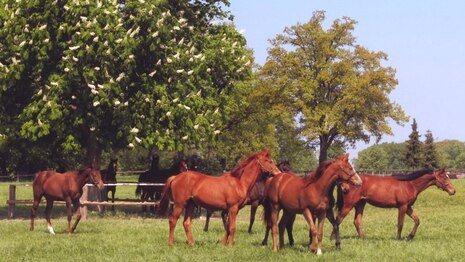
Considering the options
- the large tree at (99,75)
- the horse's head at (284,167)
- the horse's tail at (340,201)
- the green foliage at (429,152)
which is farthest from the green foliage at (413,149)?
the horse's tail at (340,201)

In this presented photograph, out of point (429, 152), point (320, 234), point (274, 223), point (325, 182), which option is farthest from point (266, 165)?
point (429, 152)

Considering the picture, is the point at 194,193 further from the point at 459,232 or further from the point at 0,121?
the point at 0,121

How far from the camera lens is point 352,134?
65.6 metres

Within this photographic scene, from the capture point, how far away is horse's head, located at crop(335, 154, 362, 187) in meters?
16.7

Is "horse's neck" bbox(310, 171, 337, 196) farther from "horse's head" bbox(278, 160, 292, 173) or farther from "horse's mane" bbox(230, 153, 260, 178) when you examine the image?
"horse's head" bbox(278, 160, 292, 173)

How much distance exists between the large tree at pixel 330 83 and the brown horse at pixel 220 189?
46495 mm

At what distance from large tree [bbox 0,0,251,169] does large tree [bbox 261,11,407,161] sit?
35.9 metres

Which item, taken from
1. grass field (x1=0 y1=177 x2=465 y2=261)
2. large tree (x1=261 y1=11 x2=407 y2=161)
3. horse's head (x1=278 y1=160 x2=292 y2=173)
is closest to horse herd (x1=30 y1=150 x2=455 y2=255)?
grass field (x1=0 y1=177 x2=465 y2=261)

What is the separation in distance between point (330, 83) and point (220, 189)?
167 ft

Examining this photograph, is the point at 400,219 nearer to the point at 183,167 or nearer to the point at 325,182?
the point at 325,182

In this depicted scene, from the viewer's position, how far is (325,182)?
1689cm

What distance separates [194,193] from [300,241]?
3.46m

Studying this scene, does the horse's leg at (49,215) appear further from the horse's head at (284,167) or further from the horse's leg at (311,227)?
the horse's leg at (311,227)

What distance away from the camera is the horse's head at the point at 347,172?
16.7 meters
